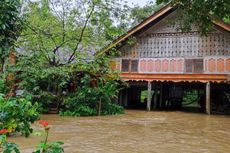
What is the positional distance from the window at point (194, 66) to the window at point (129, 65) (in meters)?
2.95

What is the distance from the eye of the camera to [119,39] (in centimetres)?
1872

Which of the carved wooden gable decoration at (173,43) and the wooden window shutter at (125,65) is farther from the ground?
the carved wooden gable decoration at (173,43)

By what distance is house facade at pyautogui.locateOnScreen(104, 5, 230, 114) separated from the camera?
58.1ft

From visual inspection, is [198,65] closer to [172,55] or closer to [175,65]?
[175,65]

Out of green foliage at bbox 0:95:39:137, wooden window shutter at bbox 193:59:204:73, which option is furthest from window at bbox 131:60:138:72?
green foliage at bbox 0:95:39:137

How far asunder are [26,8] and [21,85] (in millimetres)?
4455

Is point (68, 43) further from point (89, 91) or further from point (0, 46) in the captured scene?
point (0, 46)

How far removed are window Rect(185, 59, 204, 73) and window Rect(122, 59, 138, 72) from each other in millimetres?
2950

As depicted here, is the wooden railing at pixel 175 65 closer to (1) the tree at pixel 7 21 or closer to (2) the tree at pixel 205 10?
(2) the tree at pixel 205 10

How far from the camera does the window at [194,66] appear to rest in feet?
59.5

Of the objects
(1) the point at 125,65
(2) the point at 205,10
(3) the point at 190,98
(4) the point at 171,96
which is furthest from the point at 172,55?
(3) the point at 190,98

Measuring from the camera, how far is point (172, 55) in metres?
18.6

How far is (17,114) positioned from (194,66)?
13696 mm

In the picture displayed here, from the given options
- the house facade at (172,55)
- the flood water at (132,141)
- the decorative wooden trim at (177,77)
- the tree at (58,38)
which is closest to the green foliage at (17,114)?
the flood water at (132,141)
